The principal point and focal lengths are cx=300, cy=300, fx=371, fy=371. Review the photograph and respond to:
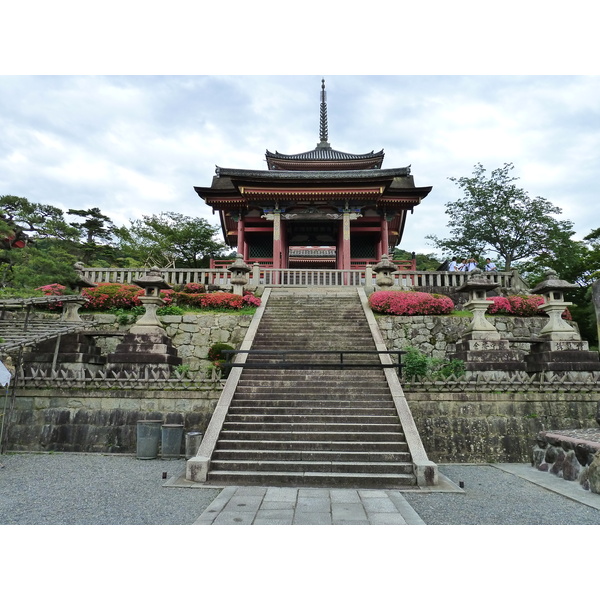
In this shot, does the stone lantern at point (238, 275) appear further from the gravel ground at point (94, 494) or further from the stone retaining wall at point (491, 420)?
the stone retaining wall at point (491, 420)

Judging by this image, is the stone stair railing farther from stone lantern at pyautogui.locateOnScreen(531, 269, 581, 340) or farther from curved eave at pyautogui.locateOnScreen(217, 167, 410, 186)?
curved eave at pyautogui.locateOnScreen(217, 167, 410, 186)

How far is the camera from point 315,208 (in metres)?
19.8

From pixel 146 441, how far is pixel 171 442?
1.67ft

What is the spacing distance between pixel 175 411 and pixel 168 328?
4.19m

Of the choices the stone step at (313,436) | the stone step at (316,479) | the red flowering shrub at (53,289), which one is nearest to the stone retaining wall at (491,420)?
the stone step at (313,436)

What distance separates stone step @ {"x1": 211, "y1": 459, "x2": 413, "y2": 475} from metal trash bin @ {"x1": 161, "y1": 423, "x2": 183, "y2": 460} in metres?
1.88

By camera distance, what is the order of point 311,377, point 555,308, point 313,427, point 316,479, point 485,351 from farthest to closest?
point 555,308
point 485,351
point 311,377
point 313,427
point 316,479

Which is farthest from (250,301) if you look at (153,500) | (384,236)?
(384,236)

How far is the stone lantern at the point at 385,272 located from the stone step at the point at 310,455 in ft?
27.0

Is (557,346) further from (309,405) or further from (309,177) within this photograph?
(309,177)

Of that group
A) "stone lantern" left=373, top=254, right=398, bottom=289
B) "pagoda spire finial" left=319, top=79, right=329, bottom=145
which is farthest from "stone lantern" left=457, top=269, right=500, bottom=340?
"pagoda spire finial" left=319, top=79, right=329, bottom=145

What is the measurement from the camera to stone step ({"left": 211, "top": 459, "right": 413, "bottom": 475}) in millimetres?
6266

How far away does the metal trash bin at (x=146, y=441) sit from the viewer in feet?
25.5

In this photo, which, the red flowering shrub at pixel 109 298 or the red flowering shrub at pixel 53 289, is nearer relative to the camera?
the red flowering shrub at pixel 109 298
